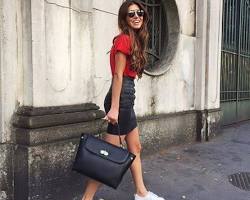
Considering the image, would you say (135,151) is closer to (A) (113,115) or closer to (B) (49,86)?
(A) (113,115)

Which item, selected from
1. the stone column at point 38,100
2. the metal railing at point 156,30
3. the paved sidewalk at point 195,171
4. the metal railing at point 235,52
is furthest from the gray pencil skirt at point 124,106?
the metal railing at point 235,52

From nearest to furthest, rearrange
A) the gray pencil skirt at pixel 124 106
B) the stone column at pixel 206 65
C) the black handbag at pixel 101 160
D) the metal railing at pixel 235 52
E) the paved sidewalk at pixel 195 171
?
1. the black handbag at pixel 101 160
2. the gray pencil skirt at pixel 124 106
3. the paved sidewalk at pixel 195 171
4. the stone column at pixel 206 65
5. the metal railing at pixel 235 52

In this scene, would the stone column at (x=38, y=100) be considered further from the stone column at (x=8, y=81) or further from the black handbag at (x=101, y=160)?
the black handbag at (x=101, y=160)

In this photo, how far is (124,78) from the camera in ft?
11.5

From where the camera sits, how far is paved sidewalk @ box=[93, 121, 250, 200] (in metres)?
4.45

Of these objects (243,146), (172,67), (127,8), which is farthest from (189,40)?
(127,8)

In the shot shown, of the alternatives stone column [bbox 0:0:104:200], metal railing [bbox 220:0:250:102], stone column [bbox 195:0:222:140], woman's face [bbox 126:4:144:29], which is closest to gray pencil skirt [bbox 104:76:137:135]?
woman's face [bbox 126:4:144:29]

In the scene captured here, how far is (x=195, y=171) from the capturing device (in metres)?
5.39

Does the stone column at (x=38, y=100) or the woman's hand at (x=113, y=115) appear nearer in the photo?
the woman's hand at (x=113, y=115)

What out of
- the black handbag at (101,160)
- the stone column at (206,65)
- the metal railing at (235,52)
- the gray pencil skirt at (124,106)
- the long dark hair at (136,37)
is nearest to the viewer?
the black handbag at (101,160)

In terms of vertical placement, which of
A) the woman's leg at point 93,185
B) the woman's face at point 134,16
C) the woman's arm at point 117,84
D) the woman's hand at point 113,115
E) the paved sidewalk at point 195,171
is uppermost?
the woman's face at point 134,16

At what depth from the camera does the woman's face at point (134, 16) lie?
3.43m

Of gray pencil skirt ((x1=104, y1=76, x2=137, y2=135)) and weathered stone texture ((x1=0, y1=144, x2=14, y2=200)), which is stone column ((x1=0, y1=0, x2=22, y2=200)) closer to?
weathered stone texture ((x1=0, y1=144, x2=14, y2=200))

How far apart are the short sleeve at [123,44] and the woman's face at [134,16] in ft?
0.47
